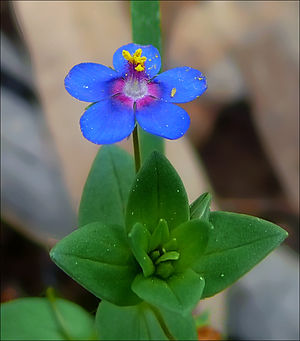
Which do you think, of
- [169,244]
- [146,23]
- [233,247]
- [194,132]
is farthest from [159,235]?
[194,132]

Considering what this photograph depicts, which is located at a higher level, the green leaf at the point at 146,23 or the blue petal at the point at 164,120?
the green leaf at the point at 146,23

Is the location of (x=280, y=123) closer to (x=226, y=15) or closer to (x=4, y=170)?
(x=226, y=15)

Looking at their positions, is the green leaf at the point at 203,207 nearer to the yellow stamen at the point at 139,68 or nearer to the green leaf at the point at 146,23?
the yellow stamen at the point at 139,68

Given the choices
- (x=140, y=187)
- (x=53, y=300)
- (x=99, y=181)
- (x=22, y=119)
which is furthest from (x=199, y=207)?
(x=22, y=119)

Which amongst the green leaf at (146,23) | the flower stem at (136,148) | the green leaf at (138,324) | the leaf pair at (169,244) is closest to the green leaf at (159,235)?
the leaf pair at (169,244)

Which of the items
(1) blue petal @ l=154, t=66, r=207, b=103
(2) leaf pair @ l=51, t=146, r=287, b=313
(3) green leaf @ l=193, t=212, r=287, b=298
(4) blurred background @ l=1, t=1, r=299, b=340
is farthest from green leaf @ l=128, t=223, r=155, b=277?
(4) blurred background @ l=1, t=1, r=299, b=340
